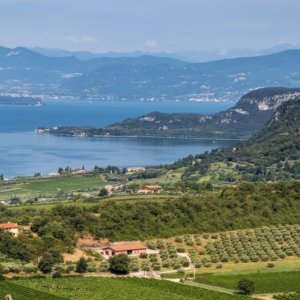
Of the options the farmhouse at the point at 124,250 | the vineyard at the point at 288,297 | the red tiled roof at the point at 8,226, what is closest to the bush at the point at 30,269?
the red tiled roof at the point at 8,226

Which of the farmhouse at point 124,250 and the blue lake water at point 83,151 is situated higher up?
the farmhouse at point 124,250

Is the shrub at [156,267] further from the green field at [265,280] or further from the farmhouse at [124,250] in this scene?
the farmhouse at [124,250]

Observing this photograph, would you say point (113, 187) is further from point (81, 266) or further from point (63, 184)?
point (81, 266)

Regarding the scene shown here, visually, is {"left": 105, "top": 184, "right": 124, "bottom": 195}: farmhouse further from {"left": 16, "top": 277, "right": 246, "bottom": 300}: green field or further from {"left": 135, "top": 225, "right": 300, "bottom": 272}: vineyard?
{"left": 16, "top": 277, "right": 246, "bottom": 300}: green field

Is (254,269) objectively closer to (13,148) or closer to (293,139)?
(293,139)

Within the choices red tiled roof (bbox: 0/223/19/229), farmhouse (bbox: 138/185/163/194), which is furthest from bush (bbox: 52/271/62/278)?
farmhouse (bbox: 138/185/163/194)

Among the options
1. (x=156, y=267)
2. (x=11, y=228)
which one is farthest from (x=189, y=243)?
(x=11, y=228)
